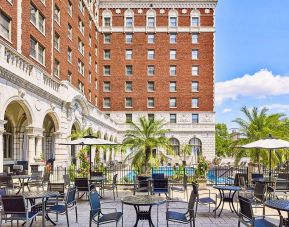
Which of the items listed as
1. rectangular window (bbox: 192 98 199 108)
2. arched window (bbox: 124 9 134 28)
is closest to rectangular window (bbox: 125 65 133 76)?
arched window (bbox: 124 9 134 28)

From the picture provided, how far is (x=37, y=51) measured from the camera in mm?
23766

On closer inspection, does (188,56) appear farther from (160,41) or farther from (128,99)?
(128,99)

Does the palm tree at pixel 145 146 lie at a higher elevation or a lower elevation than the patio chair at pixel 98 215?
higher

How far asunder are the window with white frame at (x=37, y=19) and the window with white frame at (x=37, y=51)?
1.16 meters

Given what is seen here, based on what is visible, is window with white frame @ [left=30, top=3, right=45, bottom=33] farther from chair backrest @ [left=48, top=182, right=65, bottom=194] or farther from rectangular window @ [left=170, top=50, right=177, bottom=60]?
rectangular window @ [left=170, top=50, right=177, bottom=60]

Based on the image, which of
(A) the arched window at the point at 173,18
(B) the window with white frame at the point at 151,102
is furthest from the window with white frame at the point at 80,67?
(A) the arched window at the point at 173,18

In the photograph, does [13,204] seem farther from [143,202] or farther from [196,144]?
[196,144]

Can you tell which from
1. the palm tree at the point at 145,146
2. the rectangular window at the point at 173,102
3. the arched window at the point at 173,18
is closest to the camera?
the palm tree at the point at 145,146

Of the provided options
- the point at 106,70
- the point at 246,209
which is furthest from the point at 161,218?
the point at 106,70

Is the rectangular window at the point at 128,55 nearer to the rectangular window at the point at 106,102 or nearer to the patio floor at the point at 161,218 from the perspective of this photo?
the rectangular window at the point at 106,102

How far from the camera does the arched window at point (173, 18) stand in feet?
163

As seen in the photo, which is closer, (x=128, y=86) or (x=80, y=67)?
(x=80, y=67)

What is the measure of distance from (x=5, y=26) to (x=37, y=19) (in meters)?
4.65

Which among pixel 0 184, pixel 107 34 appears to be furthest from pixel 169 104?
pixel 0 184
